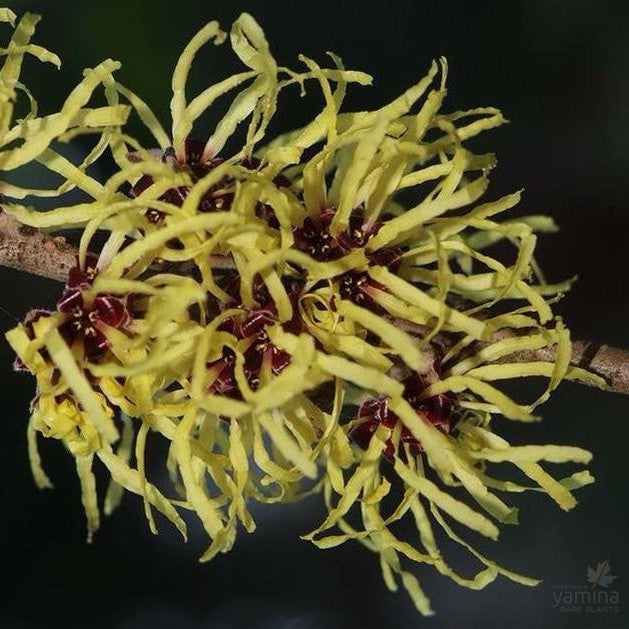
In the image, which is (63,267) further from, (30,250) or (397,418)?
(397,418)

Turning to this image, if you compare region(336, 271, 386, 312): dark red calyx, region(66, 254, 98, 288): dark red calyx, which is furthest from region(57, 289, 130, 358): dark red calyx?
region(336, 271, 386, 312): dark red calyx

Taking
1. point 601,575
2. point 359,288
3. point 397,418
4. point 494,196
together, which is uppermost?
point 494,196

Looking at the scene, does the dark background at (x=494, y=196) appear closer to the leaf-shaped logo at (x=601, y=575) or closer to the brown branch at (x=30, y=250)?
the leaf-shaped logo at (x=601, y=575)

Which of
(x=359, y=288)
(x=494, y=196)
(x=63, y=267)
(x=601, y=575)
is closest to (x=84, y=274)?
(x=63, y=267)

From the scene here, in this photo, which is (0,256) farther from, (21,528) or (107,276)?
(21,528)

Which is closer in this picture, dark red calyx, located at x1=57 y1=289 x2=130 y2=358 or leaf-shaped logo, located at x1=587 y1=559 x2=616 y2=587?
dark red calyx, located at x1=57 y1=289 x2=130 y2=358

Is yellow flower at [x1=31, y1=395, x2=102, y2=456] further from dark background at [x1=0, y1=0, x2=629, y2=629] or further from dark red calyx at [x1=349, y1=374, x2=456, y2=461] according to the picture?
dark background at [x1=0, y1=0, x2=629, y2=629]
